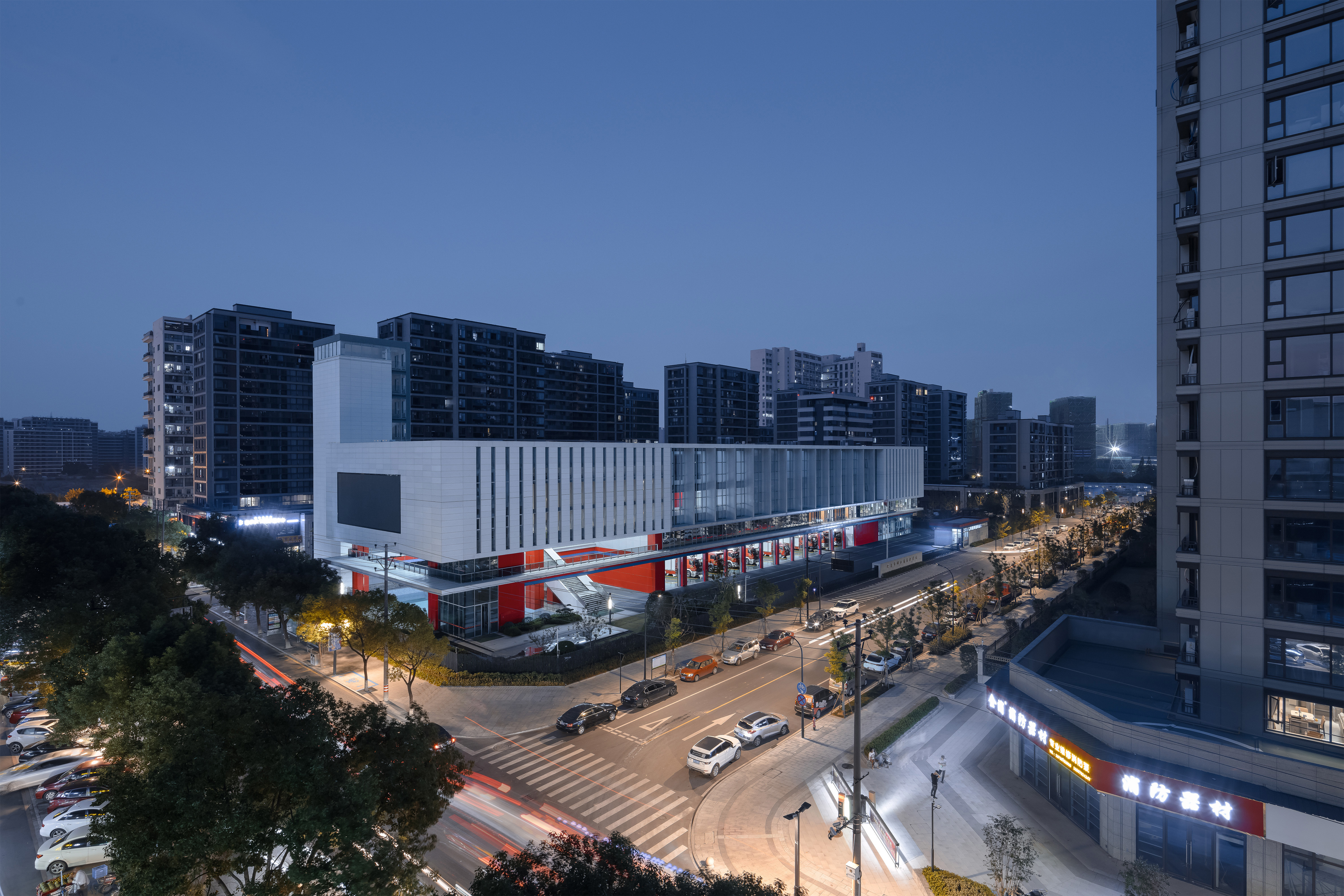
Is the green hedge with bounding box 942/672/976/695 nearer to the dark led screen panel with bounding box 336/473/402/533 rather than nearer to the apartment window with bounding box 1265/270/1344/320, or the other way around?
the apartment window with bounding box 1265/270/1344/320

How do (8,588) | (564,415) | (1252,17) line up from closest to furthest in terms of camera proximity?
(1252,17) < (8,588) < (564,415)

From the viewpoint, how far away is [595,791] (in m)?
29.4

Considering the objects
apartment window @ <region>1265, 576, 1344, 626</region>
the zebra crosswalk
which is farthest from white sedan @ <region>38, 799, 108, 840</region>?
apartment window @ <region>1265, 576, 1344, 626</region>

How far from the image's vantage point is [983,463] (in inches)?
5910

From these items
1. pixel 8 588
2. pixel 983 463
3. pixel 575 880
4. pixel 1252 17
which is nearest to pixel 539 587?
pixel 8 588

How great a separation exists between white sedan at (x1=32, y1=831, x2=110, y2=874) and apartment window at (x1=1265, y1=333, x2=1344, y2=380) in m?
51.1

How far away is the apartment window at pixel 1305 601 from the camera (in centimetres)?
2519

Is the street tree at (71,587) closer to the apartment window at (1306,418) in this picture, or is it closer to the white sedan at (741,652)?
the white sedan at (741,652)

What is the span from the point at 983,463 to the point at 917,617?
107060mm

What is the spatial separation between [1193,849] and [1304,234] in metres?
25.4

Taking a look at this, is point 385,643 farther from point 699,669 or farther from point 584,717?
point 699,669

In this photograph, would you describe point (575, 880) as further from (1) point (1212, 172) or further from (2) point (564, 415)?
(2) point (564, 415)

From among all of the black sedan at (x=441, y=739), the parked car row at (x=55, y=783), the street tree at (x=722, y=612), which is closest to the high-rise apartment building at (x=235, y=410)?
the parked car row at (x=55, y=783)

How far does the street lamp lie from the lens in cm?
1994
